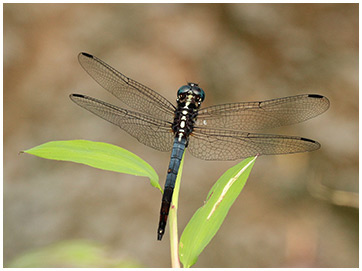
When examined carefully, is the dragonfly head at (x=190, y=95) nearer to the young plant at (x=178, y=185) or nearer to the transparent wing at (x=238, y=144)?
the transparent wing at (x=238, y=144)

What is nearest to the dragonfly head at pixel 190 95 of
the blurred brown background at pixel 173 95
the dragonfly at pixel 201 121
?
the dragonfly at pixel 201 121

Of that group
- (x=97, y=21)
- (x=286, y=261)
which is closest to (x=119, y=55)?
(x=97, y=21)

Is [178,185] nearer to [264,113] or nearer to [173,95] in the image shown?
[264,113]

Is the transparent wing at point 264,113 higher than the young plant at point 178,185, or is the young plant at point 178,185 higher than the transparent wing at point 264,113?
the transparent wing at point 264,113

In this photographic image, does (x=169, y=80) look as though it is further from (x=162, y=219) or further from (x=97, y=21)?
(x=162, y=219)

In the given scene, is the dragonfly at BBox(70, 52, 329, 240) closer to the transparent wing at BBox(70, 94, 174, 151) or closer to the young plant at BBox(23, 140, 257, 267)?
the transparent wing at BBox(70, 94, 174, 151)
